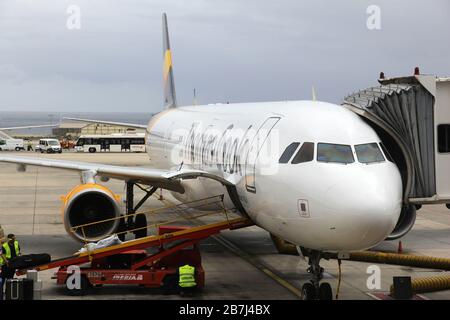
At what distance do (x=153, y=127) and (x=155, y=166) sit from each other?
2513 millimetres

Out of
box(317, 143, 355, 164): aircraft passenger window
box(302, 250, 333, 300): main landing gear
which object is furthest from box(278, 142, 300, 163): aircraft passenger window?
box(302, 250, 333, 300): main landing gear

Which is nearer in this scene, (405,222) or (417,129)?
(417,129)

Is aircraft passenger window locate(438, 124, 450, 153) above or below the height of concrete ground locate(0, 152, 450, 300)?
above

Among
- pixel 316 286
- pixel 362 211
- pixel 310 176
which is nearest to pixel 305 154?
pixel 310 176

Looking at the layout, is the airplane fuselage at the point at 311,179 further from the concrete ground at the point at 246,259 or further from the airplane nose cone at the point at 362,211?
the concrete ground at the point at 246,259

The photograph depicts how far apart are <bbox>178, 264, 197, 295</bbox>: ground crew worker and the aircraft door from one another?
2.67 metres

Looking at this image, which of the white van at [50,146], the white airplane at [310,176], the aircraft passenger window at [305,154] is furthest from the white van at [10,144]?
the aircraft passenger window at [305,154]

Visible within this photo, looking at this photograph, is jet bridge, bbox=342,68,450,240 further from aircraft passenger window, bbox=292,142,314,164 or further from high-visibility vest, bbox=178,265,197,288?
high-visibility vest, bbox=178,265,197,288

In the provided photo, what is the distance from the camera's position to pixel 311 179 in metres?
13.6

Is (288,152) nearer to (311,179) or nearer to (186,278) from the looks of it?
(311,179)

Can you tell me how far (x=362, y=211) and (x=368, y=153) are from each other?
5.39ft

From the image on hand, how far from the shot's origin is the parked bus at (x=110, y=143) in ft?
313

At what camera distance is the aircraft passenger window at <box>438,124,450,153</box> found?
16125 millimetres

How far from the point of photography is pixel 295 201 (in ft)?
45.4
